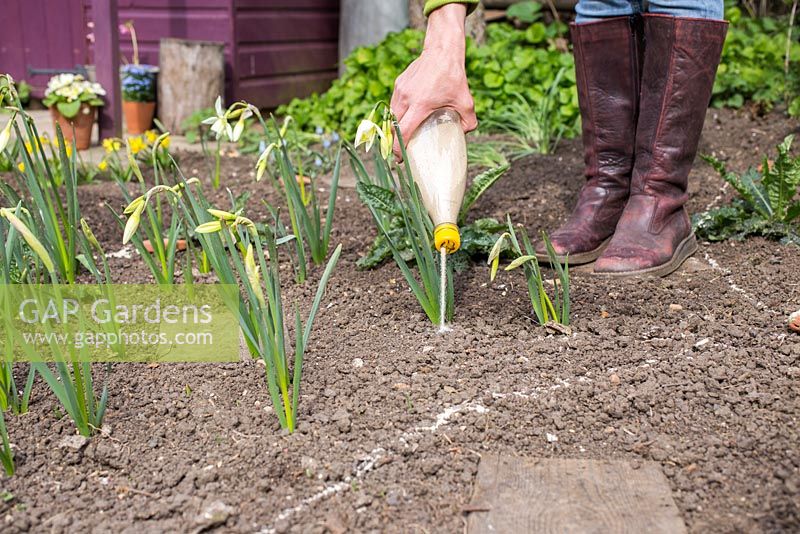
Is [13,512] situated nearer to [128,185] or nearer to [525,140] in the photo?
[128,185]

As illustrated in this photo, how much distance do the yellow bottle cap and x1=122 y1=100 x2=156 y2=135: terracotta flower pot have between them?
12.3 feet

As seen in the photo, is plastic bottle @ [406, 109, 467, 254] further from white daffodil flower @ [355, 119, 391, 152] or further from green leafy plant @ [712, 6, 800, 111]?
green leafy plant @ [712, 6, 800, 111]

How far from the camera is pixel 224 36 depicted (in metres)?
5.28

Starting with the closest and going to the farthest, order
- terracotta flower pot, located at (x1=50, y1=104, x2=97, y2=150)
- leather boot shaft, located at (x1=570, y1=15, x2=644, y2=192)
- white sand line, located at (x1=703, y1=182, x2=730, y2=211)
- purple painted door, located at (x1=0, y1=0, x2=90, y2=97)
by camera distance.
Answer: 1. leather boot shaft, located at (x1=570, y1=15, x2=644, y2=192)
2. white sand line, located at (x1=703, y1=182, x2=730, y2=211)
3. terracotta flower pot, located at (x1=50, y1=104, x2=97, y2=150)
4. purple painted door, located at (x1=0, y1=0, x2=90, y2=97)

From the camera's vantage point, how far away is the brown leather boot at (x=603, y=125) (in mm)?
2381

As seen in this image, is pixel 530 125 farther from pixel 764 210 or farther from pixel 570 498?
pixel 570 498

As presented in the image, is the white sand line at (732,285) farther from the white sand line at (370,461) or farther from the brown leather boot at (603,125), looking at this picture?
the white sand line at (370,461)

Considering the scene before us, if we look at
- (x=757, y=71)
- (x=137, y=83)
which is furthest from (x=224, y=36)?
(x=757, y=71)

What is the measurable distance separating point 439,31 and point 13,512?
1198 millimetres

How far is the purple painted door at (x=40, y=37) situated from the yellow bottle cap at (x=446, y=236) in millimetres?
4874

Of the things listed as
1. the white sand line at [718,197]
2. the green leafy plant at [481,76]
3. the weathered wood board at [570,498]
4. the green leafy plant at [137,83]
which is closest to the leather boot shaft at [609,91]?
the white sand line at [718,197]

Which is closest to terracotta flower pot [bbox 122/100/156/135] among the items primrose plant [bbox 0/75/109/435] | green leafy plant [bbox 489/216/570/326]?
primrose plant [bbox 0/75/109/435]

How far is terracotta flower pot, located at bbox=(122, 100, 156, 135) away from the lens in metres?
5.07

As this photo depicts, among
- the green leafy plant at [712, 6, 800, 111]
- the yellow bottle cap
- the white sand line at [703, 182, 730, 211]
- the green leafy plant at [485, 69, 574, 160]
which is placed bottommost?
the white sand line at [703, 182, 730, 211]
